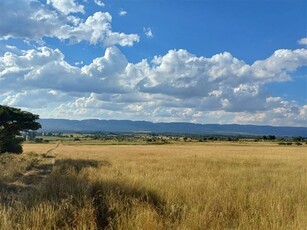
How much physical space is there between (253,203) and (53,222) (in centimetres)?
486

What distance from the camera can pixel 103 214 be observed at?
1011cm

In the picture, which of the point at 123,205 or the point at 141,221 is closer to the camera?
the point at 141,221

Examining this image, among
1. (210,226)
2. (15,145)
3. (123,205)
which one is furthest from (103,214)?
(15,145)

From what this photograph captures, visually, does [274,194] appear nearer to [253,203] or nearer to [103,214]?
[253,203]

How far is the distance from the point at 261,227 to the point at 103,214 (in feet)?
12.1

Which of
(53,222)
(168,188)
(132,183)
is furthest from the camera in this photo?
(132,183)

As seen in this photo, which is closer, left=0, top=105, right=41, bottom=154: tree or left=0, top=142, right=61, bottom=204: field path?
left=0, top=142, right=61, bottom=204: field path

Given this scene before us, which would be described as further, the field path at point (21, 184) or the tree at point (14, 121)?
the tree at point (14, 121)

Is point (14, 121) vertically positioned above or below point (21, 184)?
above

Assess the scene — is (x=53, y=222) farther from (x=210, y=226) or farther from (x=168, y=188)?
(x=168, y=188)

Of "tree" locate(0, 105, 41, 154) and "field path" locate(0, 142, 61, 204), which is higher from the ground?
"tree" locate(0, 105, 41, 154)

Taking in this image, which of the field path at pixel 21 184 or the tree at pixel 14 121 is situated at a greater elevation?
the tree at pixel 14 121

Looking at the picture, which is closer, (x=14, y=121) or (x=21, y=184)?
(x=21, y=184)

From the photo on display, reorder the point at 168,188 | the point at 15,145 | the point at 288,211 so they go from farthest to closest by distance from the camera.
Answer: the point at 15,145
the point at 168,188
the point at 288,211
